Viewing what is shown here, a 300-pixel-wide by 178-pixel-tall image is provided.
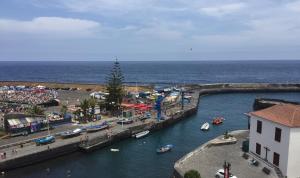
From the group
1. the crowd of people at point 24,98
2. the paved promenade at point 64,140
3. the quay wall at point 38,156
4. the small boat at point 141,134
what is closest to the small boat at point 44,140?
the paved promenade at point 64,140

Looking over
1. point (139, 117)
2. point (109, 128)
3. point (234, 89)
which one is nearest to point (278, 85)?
point (234, 89)

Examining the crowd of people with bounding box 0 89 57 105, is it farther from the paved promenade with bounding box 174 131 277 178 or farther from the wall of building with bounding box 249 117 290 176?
the wall of building with bounding box 249 117 290 176

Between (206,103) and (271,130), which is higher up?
(271,130)

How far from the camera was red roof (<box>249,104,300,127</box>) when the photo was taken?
34.6 metres

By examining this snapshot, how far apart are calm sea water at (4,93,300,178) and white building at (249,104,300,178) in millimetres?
12204

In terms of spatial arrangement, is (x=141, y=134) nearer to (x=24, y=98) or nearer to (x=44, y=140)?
(x=44, y=140)

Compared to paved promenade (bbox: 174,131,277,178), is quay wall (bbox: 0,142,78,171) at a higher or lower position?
lower

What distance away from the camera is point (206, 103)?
4048 inches

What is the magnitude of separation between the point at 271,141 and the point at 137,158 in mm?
21460

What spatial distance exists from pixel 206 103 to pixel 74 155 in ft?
192

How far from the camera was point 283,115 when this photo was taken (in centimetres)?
3647

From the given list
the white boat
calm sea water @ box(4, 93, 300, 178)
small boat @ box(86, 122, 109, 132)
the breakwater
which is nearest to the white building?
calm sea water @ box(4, 93, 300, 178)

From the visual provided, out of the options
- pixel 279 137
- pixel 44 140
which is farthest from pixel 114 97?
pixel 279 137

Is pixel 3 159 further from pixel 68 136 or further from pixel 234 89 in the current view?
pixel 234 89
